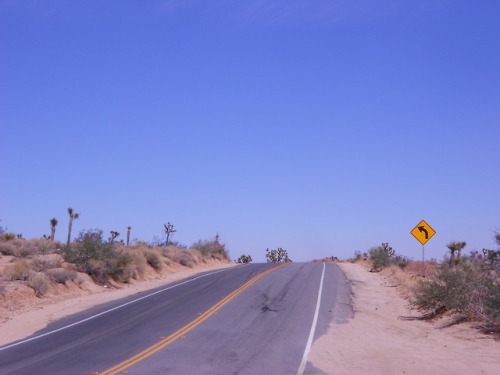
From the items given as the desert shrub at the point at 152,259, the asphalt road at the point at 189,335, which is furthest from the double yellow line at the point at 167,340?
the desert shrub at the point at 152,259

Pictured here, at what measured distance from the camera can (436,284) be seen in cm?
1925

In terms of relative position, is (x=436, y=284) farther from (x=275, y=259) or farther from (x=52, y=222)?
(x=275, y=259)

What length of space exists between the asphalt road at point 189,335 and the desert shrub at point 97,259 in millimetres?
5509

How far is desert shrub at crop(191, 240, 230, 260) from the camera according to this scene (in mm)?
54175

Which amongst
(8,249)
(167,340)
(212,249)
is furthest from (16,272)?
(212,249)

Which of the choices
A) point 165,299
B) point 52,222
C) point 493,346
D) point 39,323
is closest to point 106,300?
point 165,299

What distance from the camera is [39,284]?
24.6 m

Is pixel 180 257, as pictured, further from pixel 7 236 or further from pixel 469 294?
pixel 469 294

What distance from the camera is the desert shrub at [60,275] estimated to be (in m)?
26.8

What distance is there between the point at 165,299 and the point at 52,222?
33784 mm

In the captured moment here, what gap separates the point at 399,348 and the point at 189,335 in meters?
5.80

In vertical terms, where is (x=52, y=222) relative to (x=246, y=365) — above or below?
above

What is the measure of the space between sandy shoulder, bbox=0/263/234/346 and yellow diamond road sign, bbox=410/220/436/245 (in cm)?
1422

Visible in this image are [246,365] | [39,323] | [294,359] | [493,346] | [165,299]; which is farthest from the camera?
[165,299]
